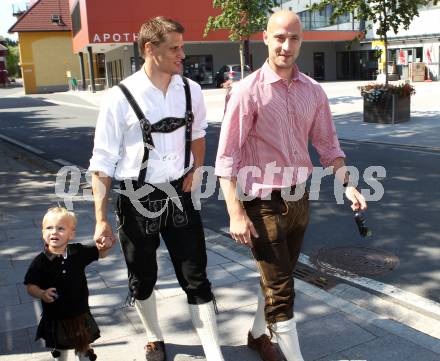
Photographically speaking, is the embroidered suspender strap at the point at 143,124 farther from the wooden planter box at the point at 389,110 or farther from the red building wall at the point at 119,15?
the red building wall at the point at 119,15

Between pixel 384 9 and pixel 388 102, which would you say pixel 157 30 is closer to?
pixel 388 102

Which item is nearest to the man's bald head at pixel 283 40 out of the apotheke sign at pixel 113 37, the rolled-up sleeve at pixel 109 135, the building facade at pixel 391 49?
the rolled-up sleeve at pixel 109 135

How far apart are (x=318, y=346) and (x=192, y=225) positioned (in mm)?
1212

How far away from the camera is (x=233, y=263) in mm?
4859

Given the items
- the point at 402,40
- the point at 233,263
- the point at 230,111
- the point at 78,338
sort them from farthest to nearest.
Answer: the point at 402,40 → the point at 233,263 → the point at 78,338 → the point at 230,111

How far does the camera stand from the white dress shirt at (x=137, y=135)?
2707 millimetres

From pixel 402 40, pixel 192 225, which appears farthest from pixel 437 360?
pixel 402 40

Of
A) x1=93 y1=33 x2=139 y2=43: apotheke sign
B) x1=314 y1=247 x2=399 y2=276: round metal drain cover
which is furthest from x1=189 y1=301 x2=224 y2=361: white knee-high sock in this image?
x1=93 y1=33 x2=139 y2=43: apotheke sign

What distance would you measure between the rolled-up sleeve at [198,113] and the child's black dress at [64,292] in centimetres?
91

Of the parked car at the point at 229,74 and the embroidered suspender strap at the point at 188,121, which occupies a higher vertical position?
the parked car at the point at 229,74

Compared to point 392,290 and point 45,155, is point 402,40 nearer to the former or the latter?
point 45,155

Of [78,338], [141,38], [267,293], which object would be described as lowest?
[78,338]

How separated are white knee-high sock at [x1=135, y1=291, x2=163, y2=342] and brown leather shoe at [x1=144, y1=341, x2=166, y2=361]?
0.03 m

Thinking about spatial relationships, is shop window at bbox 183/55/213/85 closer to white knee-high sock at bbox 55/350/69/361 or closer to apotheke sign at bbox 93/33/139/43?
apotheke sign at bbox 93/33/139/43
